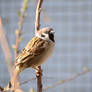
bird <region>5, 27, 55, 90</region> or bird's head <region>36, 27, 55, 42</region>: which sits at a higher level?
bird's head <region>36, 27, 55, 42</region>

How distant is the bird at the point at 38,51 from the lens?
1732 mm

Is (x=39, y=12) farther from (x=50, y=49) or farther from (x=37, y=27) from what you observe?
(x=50, y=49)

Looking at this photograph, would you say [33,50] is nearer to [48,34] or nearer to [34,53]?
[34,53]

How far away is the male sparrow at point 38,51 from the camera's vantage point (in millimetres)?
1734

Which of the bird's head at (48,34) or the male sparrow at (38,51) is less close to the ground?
the bird's head at (48,34)

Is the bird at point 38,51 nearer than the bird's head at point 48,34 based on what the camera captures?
Yes

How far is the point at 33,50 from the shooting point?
1813 millimetres

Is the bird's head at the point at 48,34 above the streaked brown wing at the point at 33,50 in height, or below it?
above

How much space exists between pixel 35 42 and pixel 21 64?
0.21 m

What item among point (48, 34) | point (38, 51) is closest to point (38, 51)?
point (38, 51)

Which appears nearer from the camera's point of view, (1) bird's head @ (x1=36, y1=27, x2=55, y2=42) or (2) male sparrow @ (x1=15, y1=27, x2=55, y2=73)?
(2) male sparrow @ (x1=15, y1=27, x2=55, y2=73)

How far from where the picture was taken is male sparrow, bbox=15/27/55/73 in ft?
5.69

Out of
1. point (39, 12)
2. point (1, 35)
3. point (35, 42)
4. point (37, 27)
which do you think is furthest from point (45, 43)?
point (1, 35)

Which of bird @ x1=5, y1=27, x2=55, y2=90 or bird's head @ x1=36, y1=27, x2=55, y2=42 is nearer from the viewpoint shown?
bird @ x1=5, y1=27, x2=55, y2=90
